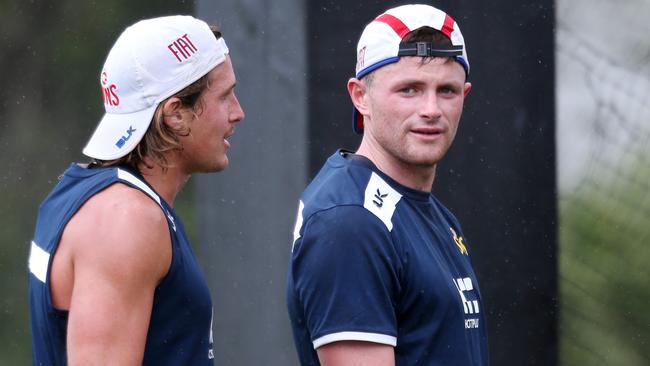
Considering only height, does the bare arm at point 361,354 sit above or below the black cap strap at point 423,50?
below

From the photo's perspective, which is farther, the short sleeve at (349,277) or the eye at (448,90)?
the eye at (448,90)

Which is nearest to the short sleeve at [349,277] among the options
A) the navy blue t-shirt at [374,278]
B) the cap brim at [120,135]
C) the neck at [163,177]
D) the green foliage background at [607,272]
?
the navy blue t-shirt at [374,278]

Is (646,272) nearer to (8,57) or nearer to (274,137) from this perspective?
(274,137)

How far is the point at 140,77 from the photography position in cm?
256

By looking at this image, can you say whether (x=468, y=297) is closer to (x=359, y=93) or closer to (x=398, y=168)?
(x=398, y=168)

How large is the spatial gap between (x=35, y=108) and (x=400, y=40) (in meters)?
2.52

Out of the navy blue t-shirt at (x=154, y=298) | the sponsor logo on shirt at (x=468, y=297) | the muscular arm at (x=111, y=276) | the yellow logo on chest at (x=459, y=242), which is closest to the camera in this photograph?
the muscular arm at (x=111, y=276)

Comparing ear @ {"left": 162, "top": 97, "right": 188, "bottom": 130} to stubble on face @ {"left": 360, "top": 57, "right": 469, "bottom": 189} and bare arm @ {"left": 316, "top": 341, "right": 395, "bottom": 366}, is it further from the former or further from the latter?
bare arm @ {"left": 316, "top": 341, "right": 395, "bottom": 366}

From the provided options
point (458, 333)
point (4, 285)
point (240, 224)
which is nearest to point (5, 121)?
point (4, 285)

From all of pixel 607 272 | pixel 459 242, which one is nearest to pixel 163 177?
pixel 459 242

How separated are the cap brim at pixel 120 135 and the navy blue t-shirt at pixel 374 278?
426mm

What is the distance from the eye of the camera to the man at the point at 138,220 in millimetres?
2244

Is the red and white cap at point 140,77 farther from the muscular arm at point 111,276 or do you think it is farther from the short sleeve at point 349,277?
the short sleeve at point 349,277

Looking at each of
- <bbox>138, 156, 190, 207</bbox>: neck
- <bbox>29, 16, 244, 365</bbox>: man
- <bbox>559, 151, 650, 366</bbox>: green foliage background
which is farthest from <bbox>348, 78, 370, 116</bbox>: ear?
<bbox>559, 151, 650, 366</bbox>: green foliage background
